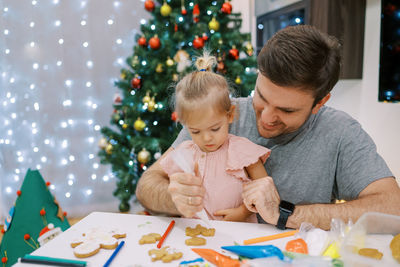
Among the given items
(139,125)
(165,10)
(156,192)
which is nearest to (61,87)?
(139,125)

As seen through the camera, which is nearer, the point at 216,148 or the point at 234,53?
the point at 216,148

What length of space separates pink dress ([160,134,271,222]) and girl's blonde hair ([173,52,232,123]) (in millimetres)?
162

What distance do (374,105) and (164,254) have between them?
2590 mm

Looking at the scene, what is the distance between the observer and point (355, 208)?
1046 millimetres

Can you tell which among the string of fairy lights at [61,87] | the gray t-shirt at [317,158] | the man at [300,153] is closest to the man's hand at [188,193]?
the man at [300,153]

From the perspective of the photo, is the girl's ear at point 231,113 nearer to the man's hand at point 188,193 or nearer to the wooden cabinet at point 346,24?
the man's hand at point 188,193

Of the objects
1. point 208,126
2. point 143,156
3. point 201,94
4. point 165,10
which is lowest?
point 143,156

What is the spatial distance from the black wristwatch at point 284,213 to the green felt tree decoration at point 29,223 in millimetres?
1284

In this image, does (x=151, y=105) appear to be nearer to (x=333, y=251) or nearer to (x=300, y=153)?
(x=300, y=153)

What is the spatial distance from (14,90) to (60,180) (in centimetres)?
95

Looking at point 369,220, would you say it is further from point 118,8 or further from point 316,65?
point 118,8

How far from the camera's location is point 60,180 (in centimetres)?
307

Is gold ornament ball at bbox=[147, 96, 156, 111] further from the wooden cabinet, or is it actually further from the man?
the wooden cabinet

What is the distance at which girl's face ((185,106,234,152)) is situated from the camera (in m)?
1.15
